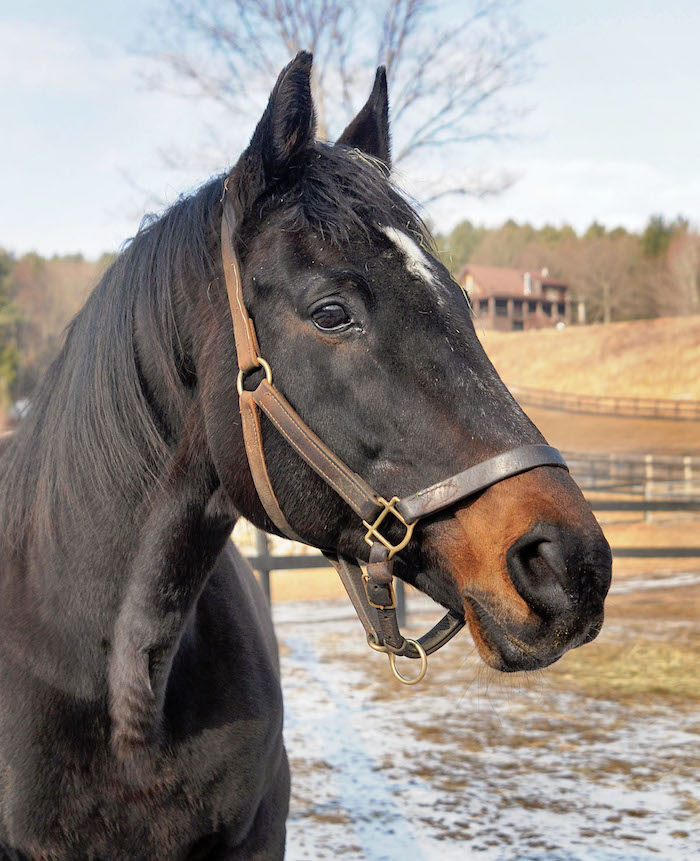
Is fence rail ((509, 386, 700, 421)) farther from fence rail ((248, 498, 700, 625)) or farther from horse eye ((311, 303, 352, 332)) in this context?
Result: horse eye ((311, 303, 352, 332))

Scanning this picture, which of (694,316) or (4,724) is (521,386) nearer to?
(694,316)

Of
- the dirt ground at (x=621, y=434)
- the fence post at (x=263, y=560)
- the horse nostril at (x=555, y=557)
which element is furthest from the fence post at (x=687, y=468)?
the horse nostril at (x=555, y=557)

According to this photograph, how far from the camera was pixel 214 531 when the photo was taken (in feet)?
6.23

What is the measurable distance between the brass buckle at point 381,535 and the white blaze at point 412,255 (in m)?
0.46

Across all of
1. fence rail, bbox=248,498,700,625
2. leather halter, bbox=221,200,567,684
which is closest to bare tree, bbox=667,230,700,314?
fence rail, bbox=248,498,700,625

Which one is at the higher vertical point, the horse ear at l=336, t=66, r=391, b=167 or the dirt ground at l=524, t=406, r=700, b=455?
the horse ear at l=336, t=66, r=391, b=167

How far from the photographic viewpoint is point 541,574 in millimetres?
1423

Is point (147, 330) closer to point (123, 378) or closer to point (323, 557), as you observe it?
point (123, 378)

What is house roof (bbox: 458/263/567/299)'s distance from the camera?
22.3 meters

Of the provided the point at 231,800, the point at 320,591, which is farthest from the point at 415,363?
the point at 320,591

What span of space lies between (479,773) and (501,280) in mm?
20098

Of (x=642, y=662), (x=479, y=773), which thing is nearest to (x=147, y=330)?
(x=479, y=773)

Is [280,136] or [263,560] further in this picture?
[263,560]

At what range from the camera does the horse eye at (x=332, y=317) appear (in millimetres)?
1626
